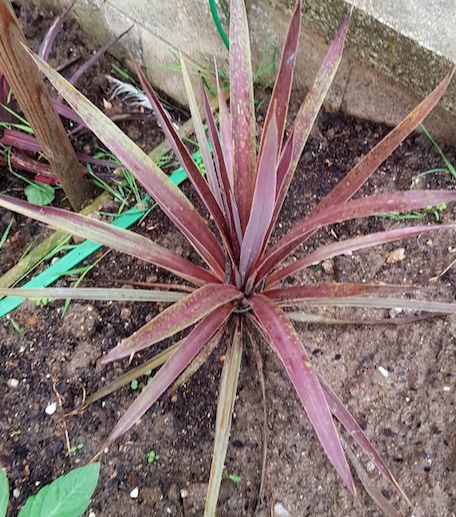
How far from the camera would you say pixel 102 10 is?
1.64m

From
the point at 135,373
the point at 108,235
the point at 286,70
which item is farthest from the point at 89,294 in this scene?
the point at 286,70

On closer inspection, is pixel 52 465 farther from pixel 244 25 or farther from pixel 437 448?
pixel 244 25

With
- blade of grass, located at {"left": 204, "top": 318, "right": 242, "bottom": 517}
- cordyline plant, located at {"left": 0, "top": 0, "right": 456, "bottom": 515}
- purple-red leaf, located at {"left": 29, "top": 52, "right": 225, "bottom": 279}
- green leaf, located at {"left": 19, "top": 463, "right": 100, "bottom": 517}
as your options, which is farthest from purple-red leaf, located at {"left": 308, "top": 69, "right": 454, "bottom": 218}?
green leaf, located at {"left": 19, "top": 463, "right": 100, "bottom": 517}

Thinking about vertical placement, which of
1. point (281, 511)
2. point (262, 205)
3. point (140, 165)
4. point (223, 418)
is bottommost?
point (281, 511)

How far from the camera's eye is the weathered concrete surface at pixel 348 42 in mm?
1174

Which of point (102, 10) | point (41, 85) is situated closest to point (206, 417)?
point (41, 85)

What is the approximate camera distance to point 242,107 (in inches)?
38.4

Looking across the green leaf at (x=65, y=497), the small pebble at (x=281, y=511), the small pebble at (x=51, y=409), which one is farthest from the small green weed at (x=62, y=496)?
the small pebble at (x=281, y=511)

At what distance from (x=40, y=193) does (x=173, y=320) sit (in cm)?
89

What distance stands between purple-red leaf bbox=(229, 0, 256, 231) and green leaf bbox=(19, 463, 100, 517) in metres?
0.60

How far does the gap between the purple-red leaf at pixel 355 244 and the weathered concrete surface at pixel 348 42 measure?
511 mm

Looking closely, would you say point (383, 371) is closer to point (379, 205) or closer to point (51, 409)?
point (379, 205)

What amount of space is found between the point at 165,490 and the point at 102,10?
4.76 ft

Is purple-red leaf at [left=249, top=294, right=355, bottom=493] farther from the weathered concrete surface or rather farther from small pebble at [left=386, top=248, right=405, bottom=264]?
the weathered concrete surface
